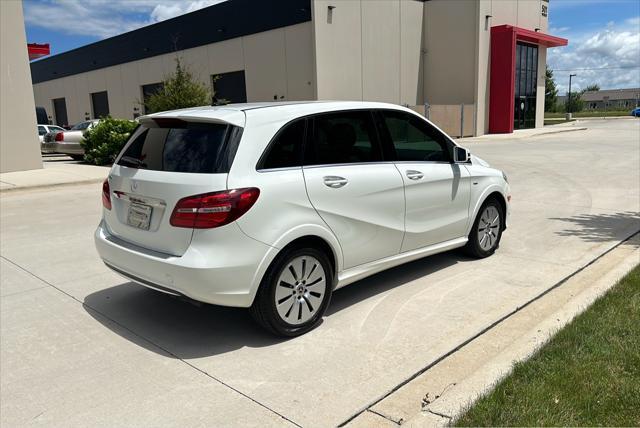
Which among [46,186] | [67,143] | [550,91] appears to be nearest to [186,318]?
[46,186]

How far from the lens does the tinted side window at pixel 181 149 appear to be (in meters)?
3.87

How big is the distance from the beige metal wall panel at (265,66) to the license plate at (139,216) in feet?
96.0

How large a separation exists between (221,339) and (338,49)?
28169 millimetres

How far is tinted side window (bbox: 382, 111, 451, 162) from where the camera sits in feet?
16.6

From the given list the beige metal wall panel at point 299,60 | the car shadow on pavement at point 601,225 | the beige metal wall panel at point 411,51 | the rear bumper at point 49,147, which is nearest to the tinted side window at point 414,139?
the car shadow on pavement at point 601,225

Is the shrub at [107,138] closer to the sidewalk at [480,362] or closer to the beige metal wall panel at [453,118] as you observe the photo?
the sidewalk at [480,362]

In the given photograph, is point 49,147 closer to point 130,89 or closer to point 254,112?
point 254,112

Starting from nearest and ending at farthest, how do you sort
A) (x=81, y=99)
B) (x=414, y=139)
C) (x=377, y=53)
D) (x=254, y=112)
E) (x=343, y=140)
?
(x=254, y=112)
(x=343, y=140)
(x=414, y=139)
(x=377, y=53)
(x=81, y=99)

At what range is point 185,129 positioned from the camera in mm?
4160

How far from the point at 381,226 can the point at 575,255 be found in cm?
288

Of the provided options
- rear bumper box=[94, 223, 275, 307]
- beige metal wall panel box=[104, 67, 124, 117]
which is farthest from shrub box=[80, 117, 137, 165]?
beige metal wall panel box=[104, 67, 124, 117]

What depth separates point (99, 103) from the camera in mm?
50594

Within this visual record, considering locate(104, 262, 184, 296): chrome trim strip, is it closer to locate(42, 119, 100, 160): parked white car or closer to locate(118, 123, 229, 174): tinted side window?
locate(118, 123, 229, 174): tinted side window

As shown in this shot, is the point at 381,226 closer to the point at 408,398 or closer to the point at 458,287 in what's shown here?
the point at 458,287
